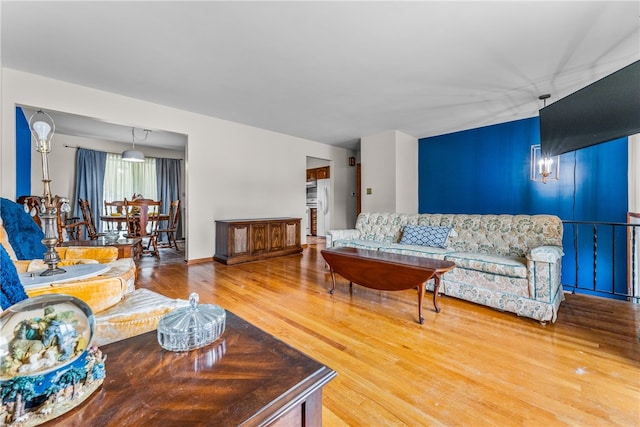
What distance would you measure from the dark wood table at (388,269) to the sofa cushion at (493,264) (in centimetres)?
41

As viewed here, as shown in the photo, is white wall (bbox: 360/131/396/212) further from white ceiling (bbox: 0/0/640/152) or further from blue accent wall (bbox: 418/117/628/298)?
white ceiling (bbox: 0/0/640/152)

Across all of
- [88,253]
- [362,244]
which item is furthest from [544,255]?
[88,253]

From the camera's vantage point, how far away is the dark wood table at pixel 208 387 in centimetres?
52

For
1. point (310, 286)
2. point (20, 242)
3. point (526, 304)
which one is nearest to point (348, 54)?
point (310, 286)

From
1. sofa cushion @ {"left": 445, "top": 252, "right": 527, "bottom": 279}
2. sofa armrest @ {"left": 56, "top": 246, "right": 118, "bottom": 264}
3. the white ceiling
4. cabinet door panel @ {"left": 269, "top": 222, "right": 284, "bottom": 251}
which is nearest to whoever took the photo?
the white ceiling

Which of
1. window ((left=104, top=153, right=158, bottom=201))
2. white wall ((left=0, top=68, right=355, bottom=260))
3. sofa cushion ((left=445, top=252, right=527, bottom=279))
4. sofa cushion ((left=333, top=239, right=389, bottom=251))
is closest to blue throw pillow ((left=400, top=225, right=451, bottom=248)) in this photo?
sofa cushion ((left=333, top=239, right=389, bottom=251))

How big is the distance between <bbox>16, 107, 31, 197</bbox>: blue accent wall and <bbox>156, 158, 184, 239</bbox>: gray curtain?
278 cm

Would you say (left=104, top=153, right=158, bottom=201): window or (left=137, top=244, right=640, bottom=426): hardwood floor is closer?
(left=137, top=244, right=640, bottom=426): hardwood floor

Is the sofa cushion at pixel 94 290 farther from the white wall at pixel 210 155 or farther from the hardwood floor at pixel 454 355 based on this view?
the white wall at pixel 210 155

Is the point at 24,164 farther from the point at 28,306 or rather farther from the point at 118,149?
the point at 28,306

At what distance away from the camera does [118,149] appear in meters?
6.05

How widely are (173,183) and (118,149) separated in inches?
51.0

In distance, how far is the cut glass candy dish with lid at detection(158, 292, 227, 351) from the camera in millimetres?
749

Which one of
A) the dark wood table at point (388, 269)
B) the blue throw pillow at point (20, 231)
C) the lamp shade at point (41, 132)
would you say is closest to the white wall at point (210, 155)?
the blue throw pillow at point (20, 231)
